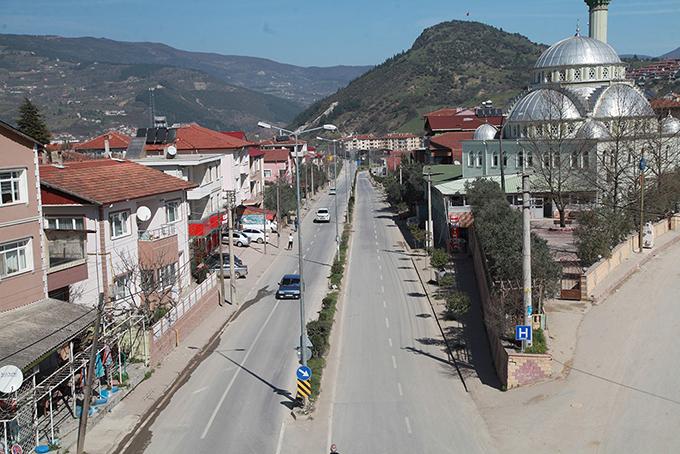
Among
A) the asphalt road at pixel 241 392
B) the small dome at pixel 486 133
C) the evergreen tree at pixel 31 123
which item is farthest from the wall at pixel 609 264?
the evergreen tree at pixel 31 123

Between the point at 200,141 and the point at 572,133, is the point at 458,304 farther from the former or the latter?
the point at 572,133

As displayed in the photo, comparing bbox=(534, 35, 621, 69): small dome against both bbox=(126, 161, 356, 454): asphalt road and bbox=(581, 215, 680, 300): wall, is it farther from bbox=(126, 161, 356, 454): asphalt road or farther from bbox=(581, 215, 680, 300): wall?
bbox=(126, 161, 356, 454): asphalt road

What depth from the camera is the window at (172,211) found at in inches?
1341

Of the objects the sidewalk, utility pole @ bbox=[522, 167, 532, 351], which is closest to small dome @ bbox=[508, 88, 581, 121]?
the sidewalk

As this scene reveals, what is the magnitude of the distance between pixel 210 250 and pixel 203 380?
72.4 feet

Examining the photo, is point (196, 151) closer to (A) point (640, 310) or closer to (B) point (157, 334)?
(B) point (157, 334)

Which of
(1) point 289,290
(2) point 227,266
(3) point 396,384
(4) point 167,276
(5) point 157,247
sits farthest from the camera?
(2) point 227,266

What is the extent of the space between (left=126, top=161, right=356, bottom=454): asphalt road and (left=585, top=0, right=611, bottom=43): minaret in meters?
47.6

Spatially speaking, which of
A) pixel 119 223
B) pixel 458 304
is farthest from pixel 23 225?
pixel 458 304

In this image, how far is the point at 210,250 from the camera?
45.3 meters

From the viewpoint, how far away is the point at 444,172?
66.9m

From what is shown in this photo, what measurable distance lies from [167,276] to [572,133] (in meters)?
37.1

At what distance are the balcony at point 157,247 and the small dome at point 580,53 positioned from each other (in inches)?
1709

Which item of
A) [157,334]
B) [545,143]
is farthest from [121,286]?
[545,143]
